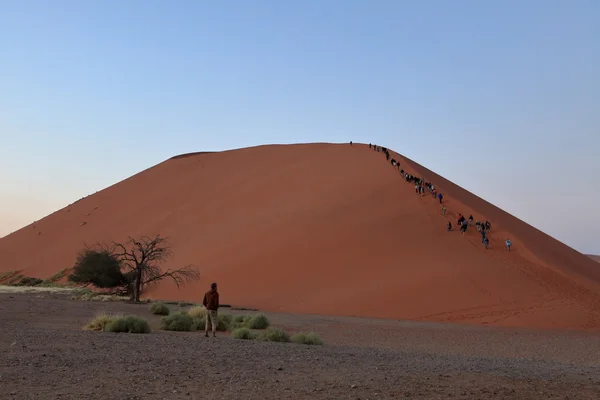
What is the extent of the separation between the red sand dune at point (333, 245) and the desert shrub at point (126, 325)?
50.8 ft

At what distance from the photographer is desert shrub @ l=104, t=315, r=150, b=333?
17.6m

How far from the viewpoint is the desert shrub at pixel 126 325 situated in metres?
17.6

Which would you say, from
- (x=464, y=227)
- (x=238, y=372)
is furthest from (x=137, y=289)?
(x=238, y=372)

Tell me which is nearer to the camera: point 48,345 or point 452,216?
point 48,345

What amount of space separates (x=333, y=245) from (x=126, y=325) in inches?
914

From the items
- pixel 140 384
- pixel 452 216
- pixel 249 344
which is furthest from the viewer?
pixel 452 216

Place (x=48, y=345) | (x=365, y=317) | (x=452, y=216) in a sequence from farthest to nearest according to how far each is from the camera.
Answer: (x=452, y=216)
(x=365, y=317)
(x=48, y=345)

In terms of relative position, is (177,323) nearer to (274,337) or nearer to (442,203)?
(274,337)

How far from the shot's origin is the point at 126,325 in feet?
58.4

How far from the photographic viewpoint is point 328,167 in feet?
184

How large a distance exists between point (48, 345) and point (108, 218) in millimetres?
51242

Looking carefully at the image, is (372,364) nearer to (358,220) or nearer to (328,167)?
(358,220)

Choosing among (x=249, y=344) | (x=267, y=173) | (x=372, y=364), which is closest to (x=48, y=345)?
(x=249, y=344)

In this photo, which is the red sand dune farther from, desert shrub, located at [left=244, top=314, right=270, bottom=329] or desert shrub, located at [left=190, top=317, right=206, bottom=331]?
desert shrub, located at [left=190, top=317, right=206, bottom=331]
